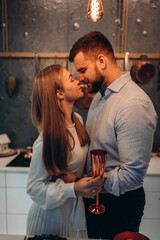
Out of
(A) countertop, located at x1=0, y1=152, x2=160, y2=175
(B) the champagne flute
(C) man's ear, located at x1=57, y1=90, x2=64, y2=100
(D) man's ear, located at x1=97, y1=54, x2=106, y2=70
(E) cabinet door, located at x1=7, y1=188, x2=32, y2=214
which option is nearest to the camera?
(B) the champagne flute

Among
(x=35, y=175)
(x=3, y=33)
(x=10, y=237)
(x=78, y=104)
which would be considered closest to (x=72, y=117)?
(x=35, y=175)

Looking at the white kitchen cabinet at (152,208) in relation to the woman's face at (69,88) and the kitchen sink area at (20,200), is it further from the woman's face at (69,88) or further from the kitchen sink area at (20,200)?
the woman's face at (69,88)

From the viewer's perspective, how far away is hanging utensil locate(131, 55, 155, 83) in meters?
2.24

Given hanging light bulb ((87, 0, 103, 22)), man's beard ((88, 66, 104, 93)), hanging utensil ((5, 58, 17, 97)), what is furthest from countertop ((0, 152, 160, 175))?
Answer: hanging light bulb ((87, 0, 103, 22))

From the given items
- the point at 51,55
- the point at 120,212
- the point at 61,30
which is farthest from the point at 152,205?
the point at 61,30

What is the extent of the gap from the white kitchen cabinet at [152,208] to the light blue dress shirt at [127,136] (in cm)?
82

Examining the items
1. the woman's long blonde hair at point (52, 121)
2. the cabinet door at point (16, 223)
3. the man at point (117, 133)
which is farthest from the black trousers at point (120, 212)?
the cabinet door at point (16, 223)

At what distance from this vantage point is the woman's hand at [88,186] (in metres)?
1.04

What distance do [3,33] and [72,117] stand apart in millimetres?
1574

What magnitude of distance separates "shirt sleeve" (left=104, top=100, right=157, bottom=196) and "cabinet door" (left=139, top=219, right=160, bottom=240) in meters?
1.09

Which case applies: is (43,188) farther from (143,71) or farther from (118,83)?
(143,71)

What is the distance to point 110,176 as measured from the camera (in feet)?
3.83

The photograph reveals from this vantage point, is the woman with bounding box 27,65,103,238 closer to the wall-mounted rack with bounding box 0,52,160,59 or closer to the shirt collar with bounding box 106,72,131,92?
the shirt collar with bounding box 106,72,131,92

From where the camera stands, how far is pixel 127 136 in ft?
3.59
